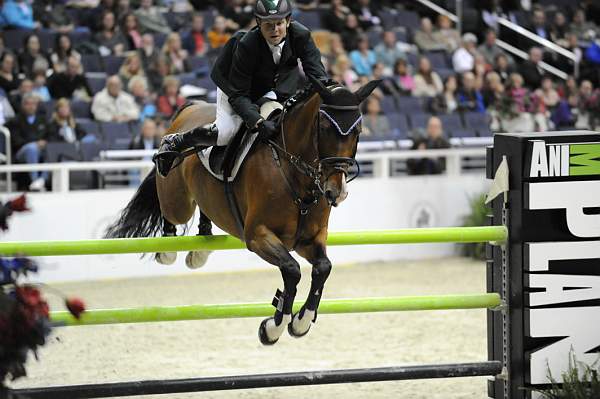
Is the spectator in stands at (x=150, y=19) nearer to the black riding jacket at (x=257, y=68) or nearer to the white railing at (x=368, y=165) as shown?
the white railing at (x=368, y=165)

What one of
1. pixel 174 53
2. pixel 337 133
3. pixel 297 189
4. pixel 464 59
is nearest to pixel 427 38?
pixel 464 59

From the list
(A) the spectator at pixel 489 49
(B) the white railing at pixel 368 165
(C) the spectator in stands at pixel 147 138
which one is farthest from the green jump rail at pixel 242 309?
(A) the spectator at pixel 489 49

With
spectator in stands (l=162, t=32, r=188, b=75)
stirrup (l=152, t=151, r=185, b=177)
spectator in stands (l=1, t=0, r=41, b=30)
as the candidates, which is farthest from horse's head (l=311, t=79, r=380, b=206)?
spectator in stands (l=1, t=0, r=41, b=30)

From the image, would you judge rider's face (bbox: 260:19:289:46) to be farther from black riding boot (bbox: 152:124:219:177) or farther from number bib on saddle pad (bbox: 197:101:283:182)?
black riding boot (bbox: 152:124:219:177)

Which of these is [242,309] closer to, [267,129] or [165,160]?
[267,129]

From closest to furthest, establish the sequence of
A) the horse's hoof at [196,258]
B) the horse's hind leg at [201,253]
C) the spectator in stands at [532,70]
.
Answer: the horse's hind leg at [201,253] → the horse's hoof at [196,258] → the spectator in stands at [532,70]

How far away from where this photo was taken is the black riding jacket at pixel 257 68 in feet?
21.5

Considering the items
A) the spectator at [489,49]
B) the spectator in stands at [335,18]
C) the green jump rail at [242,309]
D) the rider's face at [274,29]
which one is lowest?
the green jump rail at [242,309]

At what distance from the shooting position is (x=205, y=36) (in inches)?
649

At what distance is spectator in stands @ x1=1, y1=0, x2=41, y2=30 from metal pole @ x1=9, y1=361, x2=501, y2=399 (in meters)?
10.3

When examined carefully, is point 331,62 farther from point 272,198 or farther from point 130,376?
point 272,198

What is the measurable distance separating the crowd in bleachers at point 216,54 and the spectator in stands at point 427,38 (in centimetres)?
2

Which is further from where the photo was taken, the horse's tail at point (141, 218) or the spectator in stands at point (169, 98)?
the spectator in stands at point (169, 98)

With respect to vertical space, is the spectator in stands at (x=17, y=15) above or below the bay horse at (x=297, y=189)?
above
